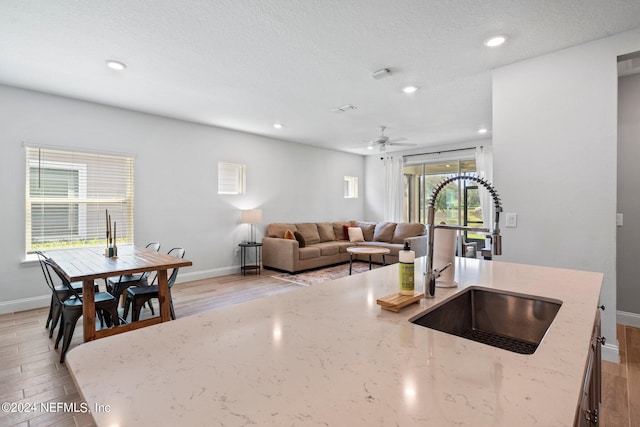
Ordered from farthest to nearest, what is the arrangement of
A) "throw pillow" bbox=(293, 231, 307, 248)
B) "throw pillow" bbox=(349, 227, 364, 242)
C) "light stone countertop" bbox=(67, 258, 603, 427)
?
"throw pillow" bbox=(349, 227, 364, 242) < "throw pillow" bbox=(293, 231, 307, 248) < "light stone countertop" bbox=(67, 258, 603, 427)

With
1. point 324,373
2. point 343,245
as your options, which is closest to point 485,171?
point 343,245

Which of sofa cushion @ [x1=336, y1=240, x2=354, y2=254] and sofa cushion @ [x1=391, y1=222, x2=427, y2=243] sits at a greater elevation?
sofa cushion @ [x1=391, y1=222, x2=427, y2=243]

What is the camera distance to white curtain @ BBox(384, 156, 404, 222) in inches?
310

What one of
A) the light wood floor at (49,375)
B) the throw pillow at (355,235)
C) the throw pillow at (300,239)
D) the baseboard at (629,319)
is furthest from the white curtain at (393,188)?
the light wood floor at (49,375)

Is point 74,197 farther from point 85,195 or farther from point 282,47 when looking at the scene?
point 282,47

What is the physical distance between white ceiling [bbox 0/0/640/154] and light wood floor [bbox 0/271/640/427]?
2551 mm

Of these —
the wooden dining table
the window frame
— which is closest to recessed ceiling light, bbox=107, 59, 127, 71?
the window frame

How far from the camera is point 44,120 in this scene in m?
3.89

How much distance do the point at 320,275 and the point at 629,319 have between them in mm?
3992

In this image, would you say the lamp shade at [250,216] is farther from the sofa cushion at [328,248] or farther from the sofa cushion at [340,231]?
the sofa cushion at [340,231]

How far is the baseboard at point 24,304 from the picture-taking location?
368 cm

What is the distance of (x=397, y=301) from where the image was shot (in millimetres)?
1162

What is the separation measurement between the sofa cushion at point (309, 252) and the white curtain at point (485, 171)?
3.44 meters

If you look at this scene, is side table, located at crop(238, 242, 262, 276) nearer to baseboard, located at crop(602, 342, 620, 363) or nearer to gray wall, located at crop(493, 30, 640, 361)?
gray wall, located at crop(493, 30, 640, 361)
